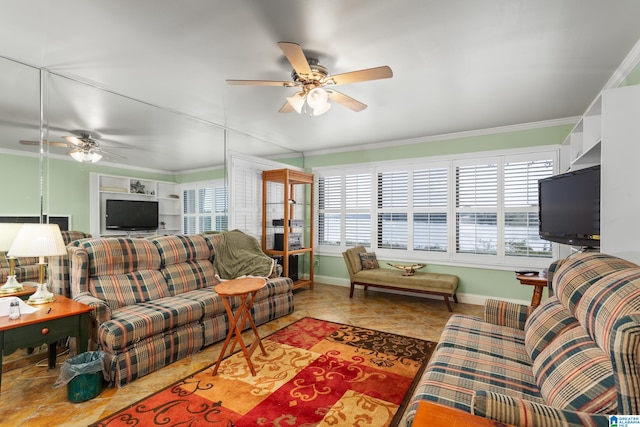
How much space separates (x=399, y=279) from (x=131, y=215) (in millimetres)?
3553

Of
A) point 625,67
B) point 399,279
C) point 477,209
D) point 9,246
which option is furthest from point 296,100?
point 477,209

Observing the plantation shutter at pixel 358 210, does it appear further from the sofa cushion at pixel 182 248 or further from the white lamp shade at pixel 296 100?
the white lamp shade at pixel 296 100

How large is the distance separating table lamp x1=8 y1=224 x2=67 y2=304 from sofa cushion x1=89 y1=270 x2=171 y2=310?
0.35 metres

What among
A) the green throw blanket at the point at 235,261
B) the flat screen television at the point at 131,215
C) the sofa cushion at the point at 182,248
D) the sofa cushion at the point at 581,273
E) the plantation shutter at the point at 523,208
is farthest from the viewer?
the plantation shutter at the point at 523,208

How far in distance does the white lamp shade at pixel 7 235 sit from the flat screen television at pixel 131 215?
73 centimetres

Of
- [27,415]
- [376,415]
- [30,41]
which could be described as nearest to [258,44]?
[30,41]

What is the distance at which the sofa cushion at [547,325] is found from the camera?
1600 millimetres

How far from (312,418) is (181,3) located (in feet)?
8.84

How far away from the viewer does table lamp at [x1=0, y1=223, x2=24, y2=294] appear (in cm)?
246

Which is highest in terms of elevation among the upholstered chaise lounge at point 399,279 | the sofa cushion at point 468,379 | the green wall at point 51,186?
the green wall at point 51,186

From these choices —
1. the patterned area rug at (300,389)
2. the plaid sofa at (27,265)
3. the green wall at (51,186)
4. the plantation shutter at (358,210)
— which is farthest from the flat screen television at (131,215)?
the plantation shutter at (358,210)

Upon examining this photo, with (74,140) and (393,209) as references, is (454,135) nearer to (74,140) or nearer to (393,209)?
(393,209)

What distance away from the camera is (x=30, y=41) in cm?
225

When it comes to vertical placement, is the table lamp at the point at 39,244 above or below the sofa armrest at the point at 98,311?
above
